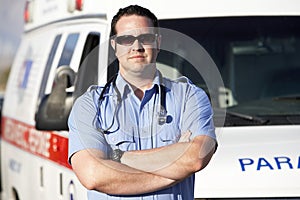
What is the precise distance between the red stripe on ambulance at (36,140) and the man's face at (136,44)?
5.22ft

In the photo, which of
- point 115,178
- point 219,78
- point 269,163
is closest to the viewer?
point 115,178

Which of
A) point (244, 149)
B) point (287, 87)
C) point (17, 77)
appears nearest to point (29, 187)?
point (17, 77)

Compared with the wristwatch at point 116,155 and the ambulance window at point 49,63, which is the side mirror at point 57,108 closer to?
the wristwatch at point 116,155

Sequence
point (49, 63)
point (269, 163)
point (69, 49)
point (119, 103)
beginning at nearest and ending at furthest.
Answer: point (119, 103) → point (269, 163) → point (69, 49) → point (49, 63)

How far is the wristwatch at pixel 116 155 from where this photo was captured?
3.81 m

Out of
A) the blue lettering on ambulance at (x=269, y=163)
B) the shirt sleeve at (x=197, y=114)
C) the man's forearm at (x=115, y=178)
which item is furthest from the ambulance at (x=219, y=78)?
Result: the man's forearm at (x=115, y=178)

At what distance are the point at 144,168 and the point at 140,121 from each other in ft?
0.60

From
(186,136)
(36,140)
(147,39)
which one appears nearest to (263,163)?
(186,136)

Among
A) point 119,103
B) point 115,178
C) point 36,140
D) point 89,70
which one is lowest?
point 36,140

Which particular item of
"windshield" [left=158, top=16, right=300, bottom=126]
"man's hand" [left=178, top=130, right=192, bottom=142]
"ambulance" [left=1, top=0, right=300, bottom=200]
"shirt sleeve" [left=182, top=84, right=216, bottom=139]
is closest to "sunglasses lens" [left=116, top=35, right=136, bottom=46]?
"shirt sleeve" [left=182, top=84, right=216, bottom=139]

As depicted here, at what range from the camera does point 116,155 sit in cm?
383

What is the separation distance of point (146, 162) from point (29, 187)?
121 inches

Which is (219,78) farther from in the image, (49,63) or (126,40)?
(49,63)

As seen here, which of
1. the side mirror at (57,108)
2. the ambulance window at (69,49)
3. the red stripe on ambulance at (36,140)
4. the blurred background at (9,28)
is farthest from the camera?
the blurred background at (9,28)
